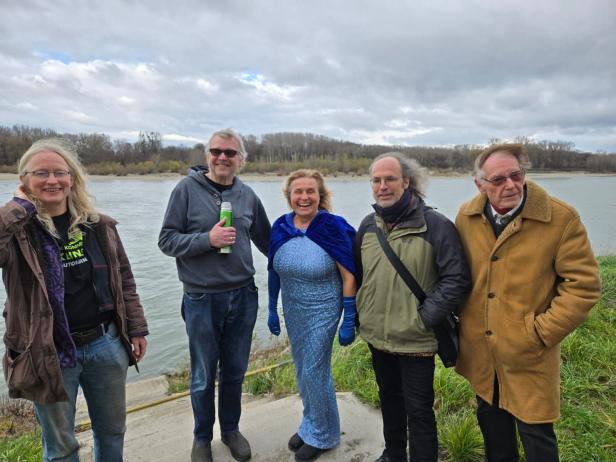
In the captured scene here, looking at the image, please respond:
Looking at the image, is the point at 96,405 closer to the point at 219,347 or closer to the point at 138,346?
the point at 138,346

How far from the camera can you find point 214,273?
8.90 ft

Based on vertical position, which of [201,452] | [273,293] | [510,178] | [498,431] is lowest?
[201,452]

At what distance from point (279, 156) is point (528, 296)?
274 feet

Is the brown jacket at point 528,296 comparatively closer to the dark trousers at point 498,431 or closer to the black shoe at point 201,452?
the dark trousers at point 498,431

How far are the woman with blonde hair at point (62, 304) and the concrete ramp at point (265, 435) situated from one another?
0.75 metres

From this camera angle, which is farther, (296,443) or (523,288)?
(296,443)

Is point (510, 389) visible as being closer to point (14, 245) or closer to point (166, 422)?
point (14, 245)

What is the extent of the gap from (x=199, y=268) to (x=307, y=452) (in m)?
1.44

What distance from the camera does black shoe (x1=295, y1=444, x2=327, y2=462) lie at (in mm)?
2807

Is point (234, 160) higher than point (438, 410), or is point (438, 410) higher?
point (234, 160)

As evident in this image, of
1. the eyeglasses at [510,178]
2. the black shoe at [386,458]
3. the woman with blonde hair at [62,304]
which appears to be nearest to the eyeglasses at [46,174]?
the woman with blonde hair at [62,304]

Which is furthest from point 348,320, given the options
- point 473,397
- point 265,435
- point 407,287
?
point 473,397

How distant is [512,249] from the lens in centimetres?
215

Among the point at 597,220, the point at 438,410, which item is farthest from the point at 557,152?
the point at 438,410
